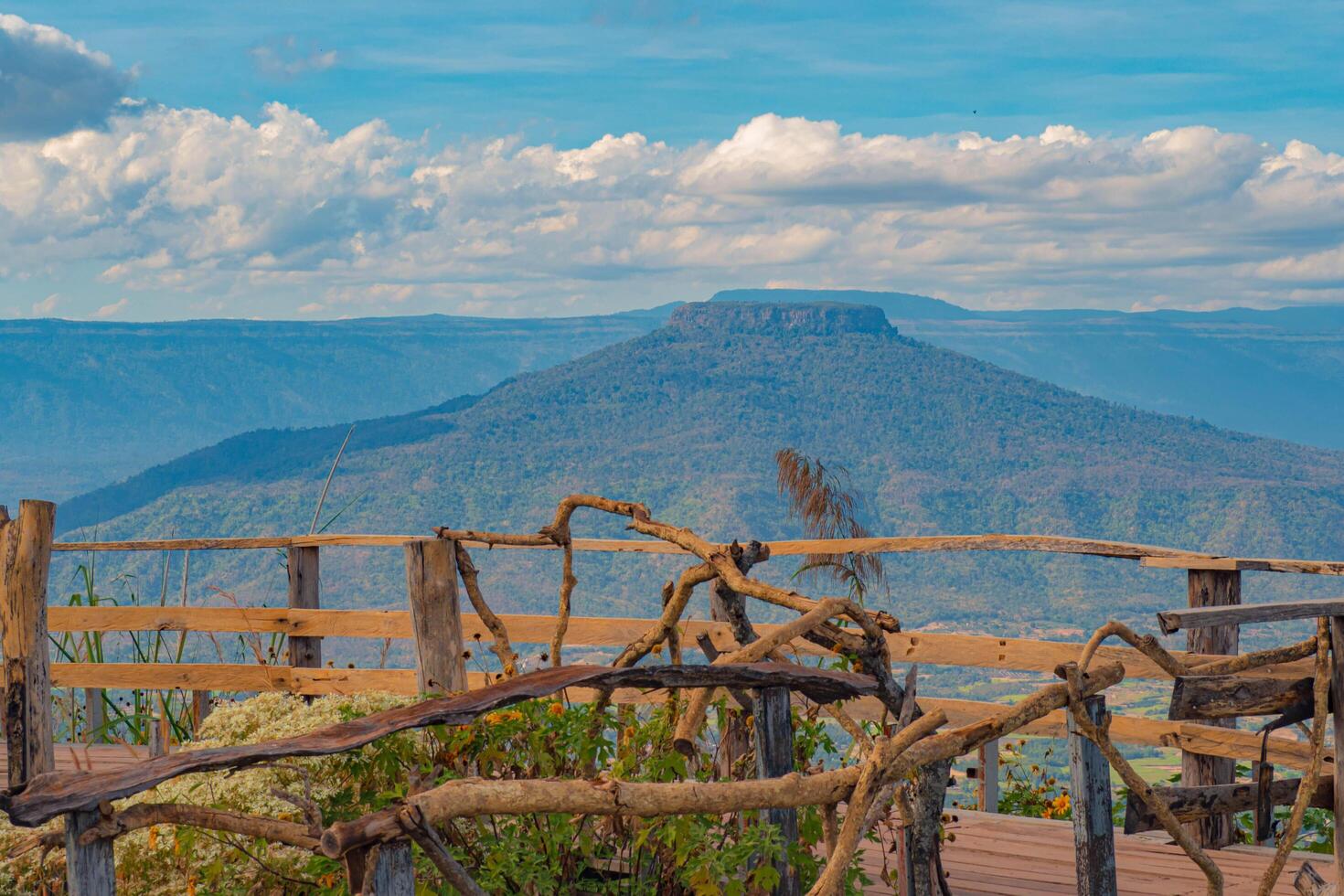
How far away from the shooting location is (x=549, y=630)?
5551mm

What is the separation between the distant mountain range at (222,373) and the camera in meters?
137

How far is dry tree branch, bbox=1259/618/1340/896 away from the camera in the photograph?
2.13m

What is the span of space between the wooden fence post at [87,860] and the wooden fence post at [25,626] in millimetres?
2857

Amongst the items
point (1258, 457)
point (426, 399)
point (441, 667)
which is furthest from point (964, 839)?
point (426, 399)

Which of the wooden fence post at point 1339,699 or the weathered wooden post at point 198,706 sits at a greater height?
the wooden fence post at point 1339,699

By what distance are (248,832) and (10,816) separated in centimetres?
32

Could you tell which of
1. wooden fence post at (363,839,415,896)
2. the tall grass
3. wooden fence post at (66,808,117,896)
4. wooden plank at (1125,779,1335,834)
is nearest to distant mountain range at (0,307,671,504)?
the tall grass

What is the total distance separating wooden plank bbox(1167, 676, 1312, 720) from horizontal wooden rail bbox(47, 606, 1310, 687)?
1.72m

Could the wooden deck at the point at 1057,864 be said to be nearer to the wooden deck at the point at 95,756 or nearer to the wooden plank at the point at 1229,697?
the wooden plank at the point at 1229,697

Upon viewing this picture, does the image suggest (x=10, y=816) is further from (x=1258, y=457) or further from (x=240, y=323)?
(x=240, y=323)

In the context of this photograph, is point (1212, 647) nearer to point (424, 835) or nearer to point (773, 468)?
point (424, 835)

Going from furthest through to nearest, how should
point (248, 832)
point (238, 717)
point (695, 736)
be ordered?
point (238, 717) < point (695, 736) < point (248, 832)

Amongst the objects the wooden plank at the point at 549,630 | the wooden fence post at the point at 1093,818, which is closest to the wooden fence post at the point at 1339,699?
the wooden fence post at the point at 1093,818

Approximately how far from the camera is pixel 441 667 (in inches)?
163
